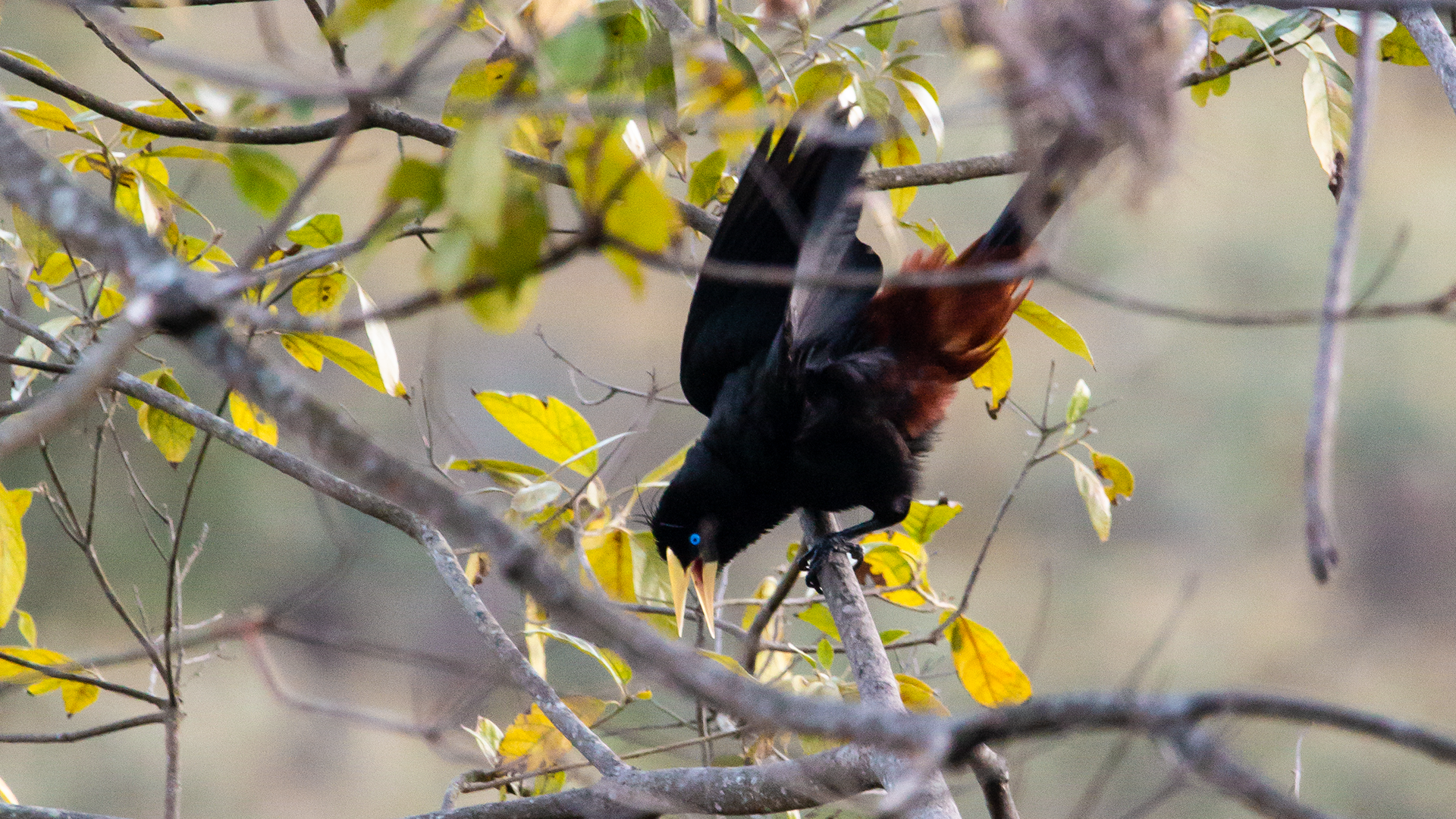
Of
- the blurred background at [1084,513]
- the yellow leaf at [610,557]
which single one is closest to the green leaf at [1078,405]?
the yellow leaf at [610,557]

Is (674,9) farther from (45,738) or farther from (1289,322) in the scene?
(45,738)

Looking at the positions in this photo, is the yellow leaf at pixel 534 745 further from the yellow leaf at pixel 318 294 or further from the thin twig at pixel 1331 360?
the thin twig at pixel 1331 360

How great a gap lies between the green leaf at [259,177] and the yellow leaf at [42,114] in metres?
0.69

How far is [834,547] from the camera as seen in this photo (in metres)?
2.12

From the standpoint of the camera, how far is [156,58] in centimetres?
82

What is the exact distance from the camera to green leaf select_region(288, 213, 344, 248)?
1687mm

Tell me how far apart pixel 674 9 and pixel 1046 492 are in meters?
8.75

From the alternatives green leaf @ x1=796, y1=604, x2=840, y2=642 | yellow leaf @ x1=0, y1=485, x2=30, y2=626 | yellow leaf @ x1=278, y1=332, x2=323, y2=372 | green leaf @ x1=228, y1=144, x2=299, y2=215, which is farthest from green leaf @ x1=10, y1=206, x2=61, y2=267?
green leaf @ x1=796, y1=604, x2=840, y2=642

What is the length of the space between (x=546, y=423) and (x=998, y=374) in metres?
0.91

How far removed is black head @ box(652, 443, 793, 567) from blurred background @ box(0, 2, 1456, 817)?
12.6 ft

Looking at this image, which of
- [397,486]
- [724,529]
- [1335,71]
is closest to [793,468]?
[724,529]

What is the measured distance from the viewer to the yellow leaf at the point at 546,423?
196cm

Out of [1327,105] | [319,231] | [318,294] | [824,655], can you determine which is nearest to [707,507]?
[824,655]

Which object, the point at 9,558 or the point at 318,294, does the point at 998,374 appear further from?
the point at 9,558
